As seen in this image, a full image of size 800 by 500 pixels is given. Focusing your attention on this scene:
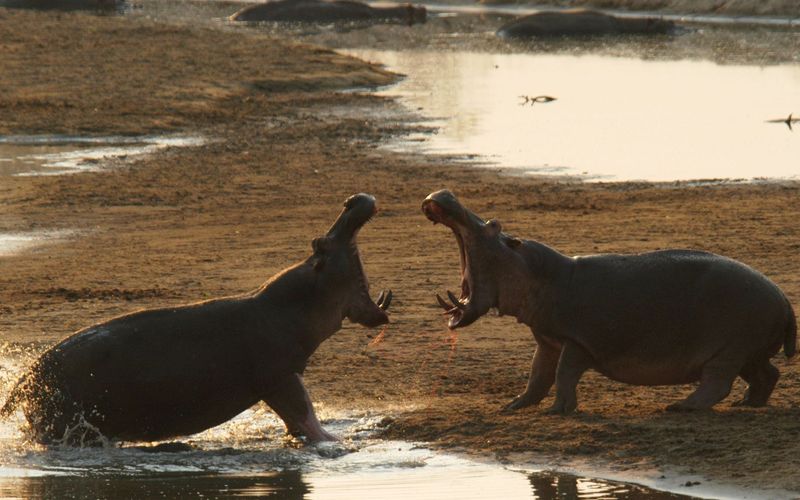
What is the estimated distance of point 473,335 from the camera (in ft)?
31.6

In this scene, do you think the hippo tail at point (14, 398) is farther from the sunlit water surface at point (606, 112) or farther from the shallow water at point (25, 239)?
the sunlit water surface at point (606, 112)

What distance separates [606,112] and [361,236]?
1070 centimetres

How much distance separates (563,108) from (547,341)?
52.8ft

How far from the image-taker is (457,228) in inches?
296

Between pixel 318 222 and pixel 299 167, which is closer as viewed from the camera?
pixel 318 222

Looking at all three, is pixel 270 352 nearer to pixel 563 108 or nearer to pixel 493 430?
pixel 493 430

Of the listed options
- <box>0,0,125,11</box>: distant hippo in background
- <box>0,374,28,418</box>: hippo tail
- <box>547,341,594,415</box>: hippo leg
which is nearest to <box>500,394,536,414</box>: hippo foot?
<box>547,341,594,415</box>: hippo leg

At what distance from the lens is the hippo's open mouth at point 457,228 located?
7324 mm

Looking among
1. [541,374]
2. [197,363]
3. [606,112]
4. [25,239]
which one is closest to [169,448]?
[197,363]

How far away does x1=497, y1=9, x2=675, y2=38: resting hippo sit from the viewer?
122ft

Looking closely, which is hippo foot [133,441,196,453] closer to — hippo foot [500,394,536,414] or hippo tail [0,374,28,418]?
hippo tail [0,374,28,418]

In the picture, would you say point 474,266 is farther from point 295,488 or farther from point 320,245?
point 295,488

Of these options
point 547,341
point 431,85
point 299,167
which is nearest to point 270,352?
point 547,341

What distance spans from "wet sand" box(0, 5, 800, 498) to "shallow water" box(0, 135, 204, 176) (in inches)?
13.6
